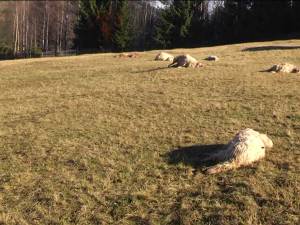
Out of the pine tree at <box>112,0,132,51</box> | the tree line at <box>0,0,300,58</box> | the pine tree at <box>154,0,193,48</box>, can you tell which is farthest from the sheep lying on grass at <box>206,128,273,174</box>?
the pine tree at <box>154,0,193,48</box>

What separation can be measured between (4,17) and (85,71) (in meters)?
90.0

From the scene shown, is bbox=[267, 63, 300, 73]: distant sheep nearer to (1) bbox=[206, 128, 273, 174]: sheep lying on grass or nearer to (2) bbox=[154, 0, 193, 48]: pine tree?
(1) bbox=[206, 128, 273, 174]: sheep lying on grass

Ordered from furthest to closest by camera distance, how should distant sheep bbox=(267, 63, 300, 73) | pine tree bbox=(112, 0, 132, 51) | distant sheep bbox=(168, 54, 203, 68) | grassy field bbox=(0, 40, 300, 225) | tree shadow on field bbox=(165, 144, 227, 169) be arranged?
pine tree bbox=(112, 0, 132, 51) < distant sheep bbox=(168, 54, 203, 68) < distant sheep bbox=(267, 63, 300, 73) < tree shadow on field bbox=(165, 144, 227, 169) < grassy field bbox=(0, 40, 300, 225)

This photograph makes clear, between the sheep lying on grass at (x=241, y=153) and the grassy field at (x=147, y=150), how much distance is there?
219mm

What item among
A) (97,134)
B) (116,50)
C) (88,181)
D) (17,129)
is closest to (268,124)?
(97,134)

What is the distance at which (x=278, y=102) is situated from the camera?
54.2 ft

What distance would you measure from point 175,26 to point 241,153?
49176 mm

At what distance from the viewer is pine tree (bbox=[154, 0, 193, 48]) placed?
190ft

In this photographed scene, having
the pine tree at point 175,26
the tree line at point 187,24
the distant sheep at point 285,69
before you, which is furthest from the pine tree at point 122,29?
the distant sheep at point 285,69

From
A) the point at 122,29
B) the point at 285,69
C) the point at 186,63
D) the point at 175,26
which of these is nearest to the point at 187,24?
the point at 175,26

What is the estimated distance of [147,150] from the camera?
1251 cm

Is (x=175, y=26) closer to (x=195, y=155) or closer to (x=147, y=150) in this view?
(x=147, y=150)

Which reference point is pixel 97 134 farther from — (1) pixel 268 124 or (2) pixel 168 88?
(2) pixel 168 88

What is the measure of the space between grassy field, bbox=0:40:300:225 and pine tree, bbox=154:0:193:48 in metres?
34.7
